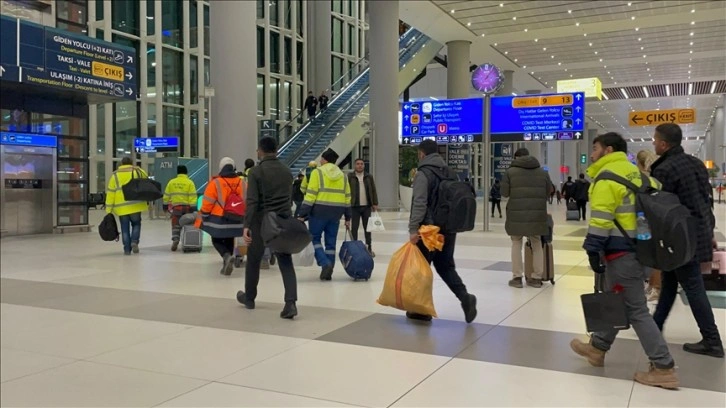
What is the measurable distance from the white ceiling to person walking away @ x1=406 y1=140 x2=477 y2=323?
2087 centimetres

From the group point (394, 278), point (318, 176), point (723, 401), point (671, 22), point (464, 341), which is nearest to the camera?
point (723, 401)

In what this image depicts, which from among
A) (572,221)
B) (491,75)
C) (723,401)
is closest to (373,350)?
(723,401)

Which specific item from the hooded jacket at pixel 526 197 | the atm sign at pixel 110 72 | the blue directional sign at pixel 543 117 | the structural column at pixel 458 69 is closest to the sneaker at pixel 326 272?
the hooded jacket at pixel 526 197

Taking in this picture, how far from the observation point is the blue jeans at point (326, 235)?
810cm

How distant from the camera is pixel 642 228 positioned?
12.6 feet

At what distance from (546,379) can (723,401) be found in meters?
0.98

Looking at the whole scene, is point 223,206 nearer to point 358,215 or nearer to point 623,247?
point 358,215

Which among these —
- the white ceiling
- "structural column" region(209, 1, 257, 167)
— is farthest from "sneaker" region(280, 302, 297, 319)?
the white ceiling

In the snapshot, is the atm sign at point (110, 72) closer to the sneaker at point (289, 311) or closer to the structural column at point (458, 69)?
the sneaker at point (289, 311)

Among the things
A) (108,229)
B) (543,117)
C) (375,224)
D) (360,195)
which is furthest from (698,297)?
(543,117)

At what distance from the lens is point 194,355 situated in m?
4.38

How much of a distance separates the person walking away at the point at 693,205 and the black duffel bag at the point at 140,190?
8180 millimetres

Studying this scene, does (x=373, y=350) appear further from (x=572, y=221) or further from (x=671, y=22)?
(x=671, y=22)

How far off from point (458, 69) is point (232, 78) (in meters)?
18.5
